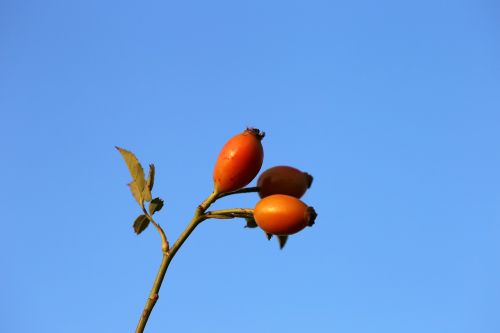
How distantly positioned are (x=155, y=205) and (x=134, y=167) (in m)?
0.22

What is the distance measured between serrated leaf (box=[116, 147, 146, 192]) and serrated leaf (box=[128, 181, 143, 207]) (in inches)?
0.8

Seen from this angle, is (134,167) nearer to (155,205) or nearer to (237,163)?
(155,205)

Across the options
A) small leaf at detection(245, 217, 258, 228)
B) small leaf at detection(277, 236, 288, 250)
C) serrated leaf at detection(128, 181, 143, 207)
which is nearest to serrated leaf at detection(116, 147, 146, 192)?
serrated leaf at detection(128, 181, 143, 207)

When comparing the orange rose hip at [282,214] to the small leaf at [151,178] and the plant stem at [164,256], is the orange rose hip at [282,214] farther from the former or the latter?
the small leaf at [151,178]

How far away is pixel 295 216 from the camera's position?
7.96ft

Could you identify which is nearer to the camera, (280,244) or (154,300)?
(154,300)

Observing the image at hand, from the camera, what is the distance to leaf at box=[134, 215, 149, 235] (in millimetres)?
2691

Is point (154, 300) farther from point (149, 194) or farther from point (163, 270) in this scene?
point (149, 194)

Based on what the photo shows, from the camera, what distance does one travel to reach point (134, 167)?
2.68m

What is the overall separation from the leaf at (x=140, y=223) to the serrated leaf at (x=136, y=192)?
2.9 inches

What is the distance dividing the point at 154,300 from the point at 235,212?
23.8 inches

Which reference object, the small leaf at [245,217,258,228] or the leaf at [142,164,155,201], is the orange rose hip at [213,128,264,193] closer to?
the small leaf at [245,217,258,228]

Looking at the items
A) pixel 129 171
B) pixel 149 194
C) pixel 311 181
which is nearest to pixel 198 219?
pixel 149 194

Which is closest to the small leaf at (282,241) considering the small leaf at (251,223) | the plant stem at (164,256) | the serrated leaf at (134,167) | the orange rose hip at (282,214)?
the small leaf at (251,223)
